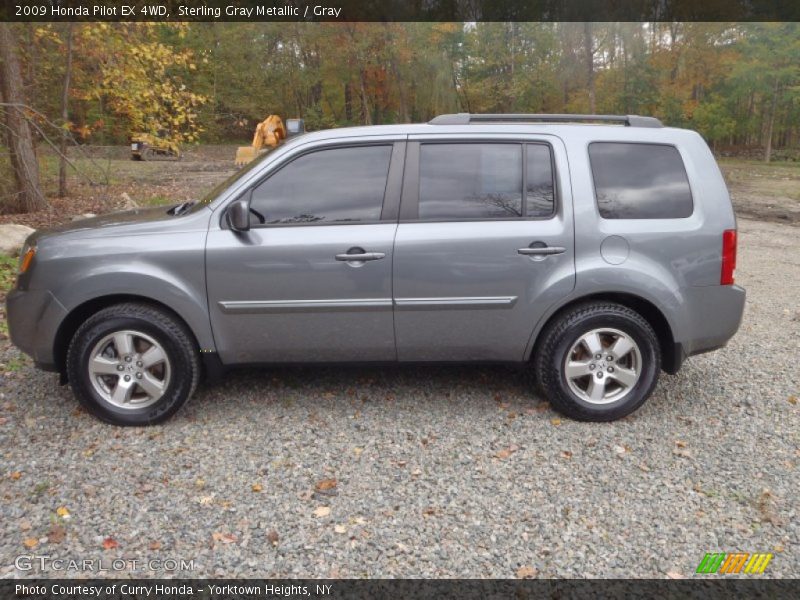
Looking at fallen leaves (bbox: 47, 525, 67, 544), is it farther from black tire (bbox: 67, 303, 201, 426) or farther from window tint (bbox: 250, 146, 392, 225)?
window tint (bbox: 250, 146, 392, 225)

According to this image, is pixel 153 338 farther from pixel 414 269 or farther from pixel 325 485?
pixel 414 269

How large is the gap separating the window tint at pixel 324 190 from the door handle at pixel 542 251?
3.09 ft

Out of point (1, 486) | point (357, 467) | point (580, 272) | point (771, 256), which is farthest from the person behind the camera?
point (771, 256)

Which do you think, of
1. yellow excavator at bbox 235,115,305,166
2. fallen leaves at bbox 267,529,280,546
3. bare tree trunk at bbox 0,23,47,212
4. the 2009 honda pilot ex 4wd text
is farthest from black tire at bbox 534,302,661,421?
yellow excavator at bbox 235,115,305,166

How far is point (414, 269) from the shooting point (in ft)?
13.0

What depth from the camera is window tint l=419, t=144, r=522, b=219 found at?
13.2 feet

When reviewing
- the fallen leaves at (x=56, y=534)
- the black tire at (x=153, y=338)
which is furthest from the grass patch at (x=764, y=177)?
the fallen leaves at (x=56, y=534)

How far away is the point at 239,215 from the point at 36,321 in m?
1.45

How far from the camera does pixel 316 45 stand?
4097cm

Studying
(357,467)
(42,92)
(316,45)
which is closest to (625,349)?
(357,467)

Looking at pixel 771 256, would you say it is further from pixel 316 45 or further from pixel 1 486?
pixel 316 45

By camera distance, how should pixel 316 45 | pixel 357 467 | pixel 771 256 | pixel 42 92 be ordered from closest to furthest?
1. pixel 357 467
2. pixel 771 256
3. pixel 42 92
4. pixel 316 45

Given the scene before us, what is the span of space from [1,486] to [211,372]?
4.16 ft

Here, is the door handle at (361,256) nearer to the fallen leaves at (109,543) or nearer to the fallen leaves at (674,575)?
the fallen leaves at (109,543)
